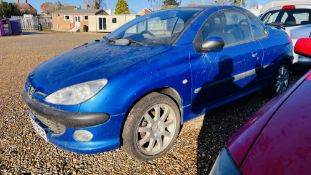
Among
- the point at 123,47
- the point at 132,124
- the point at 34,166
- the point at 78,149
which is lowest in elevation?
the point at 34,166

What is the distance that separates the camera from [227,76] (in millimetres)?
3457

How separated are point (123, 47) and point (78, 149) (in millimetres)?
1328

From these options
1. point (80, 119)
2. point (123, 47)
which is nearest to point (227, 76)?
point (123, 47)

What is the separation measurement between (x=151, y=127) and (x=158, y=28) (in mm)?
1441

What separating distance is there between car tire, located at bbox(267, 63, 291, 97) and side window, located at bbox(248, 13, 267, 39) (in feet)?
2.43

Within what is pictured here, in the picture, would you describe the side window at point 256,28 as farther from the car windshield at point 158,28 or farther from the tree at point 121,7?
the tree at point 121,7

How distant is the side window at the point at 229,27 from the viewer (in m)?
3.42

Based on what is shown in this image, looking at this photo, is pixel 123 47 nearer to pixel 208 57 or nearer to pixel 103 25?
pixel 208 57

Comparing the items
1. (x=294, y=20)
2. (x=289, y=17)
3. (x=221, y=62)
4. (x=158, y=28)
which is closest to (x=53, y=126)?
(x=158, y=28)

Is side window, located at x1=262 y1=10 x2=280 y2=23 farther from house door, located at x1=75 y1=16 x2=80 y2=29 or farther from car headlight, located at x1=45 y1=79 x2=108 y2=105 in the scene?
house door, located at x1=75 y1=16 x2=80 y2=29

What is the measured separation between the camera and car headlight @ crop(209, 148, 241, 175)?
1280mm

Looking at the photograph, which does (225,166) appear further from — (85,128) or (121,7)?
(121,7)

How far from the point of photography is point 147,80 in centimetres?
265

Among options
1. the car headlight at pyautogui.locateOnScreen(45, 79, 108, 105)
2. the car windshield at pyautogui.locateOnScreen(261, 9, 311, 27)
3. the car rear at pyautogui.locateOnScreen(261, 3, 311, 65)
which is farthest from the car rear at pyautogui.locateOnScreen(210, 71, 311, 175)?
the car windshield at pyautogui.locateOnScreen(261, 9, 311, 27)
